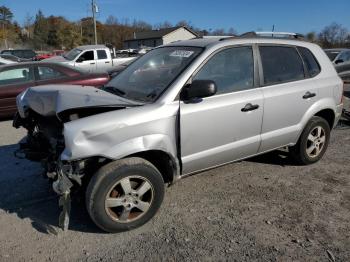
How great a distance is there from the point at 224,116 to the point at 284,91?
1018 millimetres

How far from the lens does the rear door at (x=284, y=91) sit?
441 cm

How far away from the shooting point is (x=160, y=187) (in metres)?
3.64

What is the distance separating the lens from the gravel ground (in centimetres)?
327

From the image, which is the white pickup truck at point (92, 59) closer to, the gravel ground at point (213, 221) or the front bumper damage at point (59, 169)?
the gravel ground at point (213, 221)

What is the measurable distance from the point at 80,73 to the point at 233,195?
606 centimetres

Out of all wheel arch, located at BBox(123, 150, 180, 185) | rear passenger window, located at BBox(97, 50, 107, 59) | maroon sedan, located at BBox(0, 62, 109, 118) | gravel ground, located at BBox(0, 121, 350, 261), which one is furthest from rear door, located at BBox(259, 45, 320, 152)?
rear passenger window, located at BBox(97, 50, 107, 59)

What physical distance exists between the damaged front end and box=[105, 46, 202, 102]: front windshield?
0.93 feet

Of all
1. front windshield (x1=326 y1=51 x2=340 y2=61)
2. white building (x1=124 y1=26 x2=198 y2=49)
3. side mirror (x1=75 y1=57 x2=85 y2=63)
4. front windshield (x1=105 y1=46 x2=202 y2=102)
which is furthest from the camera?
white building (x1=124 y1=26 x2=198 y2=49)

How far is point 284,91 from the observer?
14.8 feet

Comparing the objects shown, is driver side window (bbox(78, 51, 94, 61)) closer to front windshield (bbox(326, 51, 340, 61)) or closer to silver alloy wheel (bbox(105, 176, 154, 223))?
front windshield (bbox(326, 51, 340, 61))

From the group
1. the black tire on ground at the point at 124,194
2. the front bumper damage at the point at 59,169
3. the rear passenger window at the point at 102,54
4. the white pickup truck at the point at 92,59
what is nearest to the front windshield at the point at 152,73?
the black tire on ground at the point at 124,194

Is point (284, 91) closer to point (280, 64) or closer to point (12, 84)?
point (280, 64)

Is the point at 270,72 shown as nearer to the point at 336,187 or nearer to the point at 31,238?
the point at 336,187

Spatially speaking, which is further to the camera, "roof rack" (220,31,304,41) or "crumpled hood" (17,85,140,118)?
"roof rack" (220,31,304,41)
